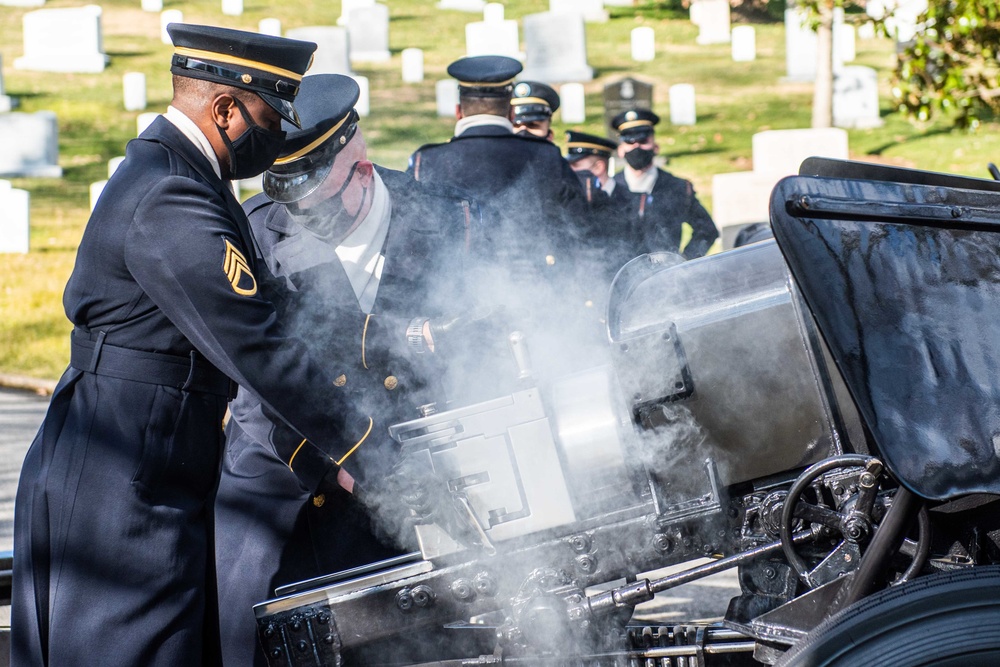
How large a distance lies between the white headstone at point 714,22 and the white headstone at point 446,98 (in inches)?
343

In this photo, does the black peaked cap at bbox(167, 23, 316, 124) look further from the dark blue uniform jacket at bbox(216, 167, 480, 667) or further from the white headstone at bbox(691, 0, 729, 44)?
the white headstone at bbox(691, 0, 729, 44)

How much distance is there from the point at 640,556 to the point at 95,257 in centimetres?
125

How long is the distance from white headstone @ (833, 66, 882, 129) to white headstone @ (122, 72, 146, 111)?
10.2 metres

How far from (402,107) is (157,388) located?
14303 millimetres

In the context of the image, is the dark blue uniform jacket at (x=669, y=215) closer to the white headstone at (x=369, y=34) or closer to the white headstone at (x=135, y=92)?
the white headstone at (x=135, y=92)

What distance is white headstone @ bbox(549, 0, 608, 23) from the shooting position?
1992 centimetres

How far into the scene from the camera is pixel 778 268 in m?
2.18

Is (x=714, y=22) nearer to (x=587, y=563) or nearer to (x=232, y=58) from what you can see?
(x=232, y=58)

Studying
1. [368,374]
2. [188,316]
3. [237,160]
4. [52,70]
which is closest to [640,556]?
[368,374]

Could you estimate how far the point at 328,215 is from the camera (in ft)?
9.02

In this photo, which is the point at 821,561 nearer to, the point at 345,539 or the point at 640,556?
the point at 640,556

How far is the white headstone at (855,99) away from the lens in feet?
54.3

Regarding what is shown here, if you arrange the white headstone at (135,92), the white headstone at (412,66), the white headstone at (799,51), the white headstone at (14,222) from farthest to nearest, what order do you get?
the white headstone at (799,51)
the white headstone at (412,66)
the white headstone at (135,92)
the white headstone at (14,222)

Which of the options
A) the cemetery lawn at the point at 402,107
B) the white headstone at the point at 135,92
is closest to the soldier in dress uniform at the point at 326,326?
the cemetery lawn at the point at 402,107
